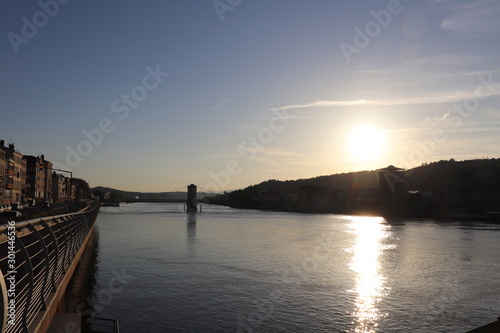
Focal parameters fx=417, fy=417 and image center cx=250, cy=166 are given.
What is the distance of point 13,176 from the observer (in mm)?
119375

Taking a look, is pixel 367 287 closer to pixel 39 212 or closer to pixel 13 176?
pixel 39 212

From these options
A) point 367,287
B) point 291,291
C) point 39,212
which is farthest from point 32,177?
point 367,287

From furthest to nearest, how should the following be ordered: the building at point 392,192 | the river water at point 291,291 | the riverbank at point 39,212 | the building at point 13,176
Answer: the building at point 392,192 → the building at point 13,176 → the riverbank at point 39,212 → the river water at point 291,291

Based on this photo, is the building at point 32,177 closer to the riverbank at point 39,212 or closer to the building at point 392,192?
the riverbank at point 39,212

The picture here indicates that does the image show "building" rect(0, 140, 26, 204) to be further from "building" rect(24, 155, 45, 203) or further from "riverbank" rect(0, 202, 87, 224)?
"riverbank" rect(0, 202, 87, 224)

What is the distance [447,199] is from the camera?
17700cm

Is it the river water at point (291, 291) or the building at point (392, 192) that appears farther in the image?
the building at point (392, 192)

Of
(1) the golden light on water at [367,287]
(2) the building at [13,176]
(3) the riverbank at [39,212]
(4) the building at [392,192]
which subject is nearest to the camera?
(1) the golden light on water at [367,287]

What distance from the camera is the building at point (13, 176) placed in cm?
11219

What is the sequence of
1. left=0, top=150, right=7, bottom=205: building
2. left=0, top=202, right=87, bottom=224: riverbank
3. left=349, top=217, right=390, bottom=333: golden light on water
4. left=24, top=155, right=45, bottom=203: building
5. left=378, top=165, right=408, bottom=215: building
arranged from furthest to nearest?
left=378, top=165, right=408, bottom=215: building
left=24, top=155, right=45, bottom=203: building
left=0, top=150, right=7, bottom=205: building
left=0, top=202, right=87, bottom=224: riverbank
left=349, top=217, right=390, bottom=333: golden light on water

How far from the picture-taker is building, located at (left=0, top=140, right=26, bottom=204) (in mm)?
112188

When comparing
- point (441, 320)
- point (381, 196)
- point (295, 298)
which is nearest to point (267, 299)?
point (295, 298)

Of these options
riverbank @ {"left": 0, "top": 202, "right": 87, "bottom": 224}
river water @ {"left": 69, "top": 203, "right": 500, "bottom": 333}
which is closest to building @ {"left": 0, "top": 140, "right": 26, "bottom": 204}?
riverbank @ {"left": 0, "top": 202, "right": 87, "bottom": 224}

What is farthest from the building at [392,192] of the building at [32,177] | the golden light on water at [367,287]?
the building at [32,177]
